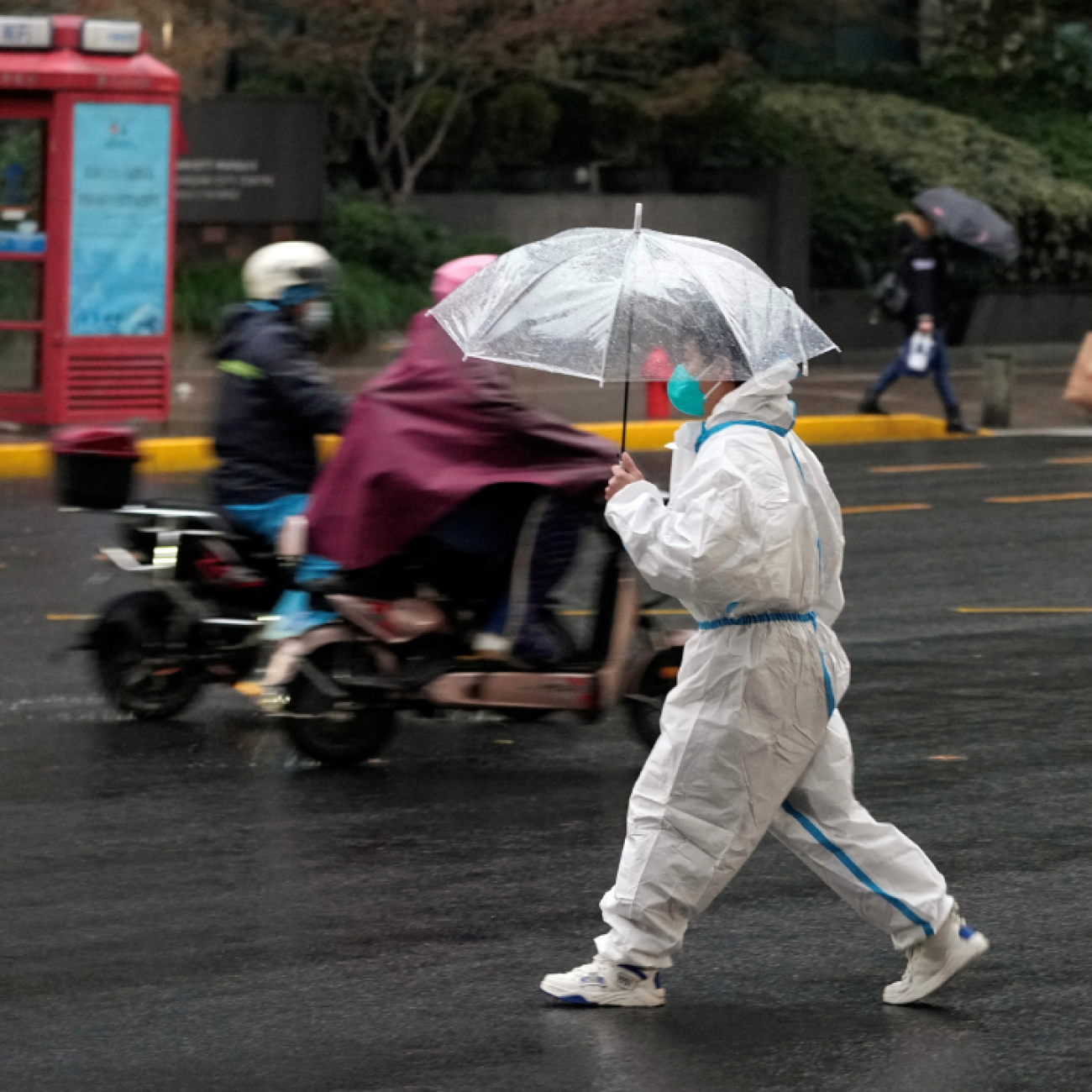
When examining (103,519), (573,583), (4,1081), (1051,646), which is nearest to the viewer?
(4,1081)

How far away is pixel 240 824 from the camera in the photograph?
23.2 feet

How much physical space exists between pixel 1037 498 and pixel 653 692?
7.65 metres

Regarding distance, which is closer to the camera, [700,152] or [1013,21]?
[700,152]

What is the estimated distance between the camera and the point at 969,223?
18.8m

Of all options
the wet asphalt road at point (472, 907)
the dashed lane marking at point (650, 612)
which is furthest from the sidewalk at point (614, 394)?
the wet asphalt road at point (472, 907)

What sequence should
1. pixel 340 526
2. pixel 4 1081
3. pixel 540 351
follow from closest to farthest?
pixel 4 1081
pixel 540 351
pixel 340 526

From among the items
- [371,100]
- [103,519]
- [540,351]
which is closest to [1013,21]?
[371,100]

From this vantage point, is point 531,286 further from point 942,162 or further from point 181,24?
point 942,162

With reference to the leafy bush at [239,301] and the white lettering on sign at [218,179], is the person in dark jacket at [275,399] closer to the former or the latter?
the leafy bush at [239,301]

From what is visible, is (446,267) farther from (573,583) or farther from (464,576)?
(573,583)

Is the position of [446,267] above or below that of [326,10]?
below

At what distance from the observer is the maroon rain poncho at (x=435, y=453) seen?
7.44 meters

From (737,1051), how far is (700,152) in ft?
77.7

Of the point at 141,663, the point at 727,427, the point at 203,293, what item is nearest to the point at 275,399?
the point at 141,663
